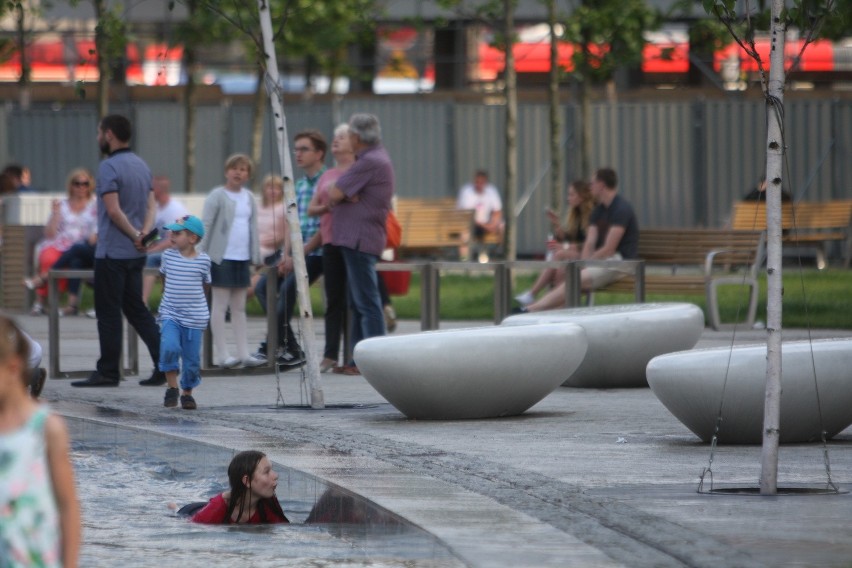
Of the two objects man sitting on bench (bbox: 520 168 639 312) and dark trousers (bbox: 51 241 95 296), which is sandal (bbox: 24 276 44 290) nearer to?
dark trousers (bbox: 51 241 95 296)

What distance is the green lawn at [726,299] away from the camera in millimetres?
18641

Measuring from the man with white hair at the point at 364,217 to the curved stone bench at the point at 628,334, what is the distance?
1.26m

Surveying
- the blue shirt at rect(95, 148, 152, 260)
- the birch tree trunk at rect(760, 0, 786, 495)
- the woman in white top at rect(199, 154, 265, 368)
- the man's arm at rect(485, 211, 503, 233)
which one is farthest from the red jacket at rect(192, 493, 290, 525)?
the man's arm at rect(485, 211, 503, 233)

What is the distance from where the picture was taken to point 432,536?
620 cm

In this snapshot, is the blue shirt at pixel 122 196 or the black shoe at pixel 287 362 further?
the black shoe at pixel 287 362

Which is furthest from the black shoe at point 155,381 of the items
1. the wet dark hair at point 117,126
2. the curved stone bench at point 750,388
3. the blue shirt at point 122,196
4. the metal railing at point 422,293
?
A: the curved stone bench at point 750,388

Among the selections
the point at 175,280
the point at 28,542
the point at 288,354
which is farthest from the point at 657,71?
the point at 28,542

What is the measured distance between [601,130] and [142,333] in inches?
744

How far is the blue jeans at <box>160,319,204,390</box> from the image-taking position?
11195 mm

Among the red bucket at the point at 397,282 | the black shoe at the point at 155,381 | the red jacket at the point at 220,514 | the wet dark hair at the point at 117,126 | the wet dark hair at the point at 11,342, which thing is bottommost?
the red jacket at the point at 220,514

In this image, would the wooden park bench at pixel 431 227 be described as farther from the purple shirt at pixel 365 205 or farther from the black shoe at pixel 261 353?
the purple shirt at pixel 365 205

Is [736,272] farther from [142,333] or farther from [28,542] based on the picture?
[28,542]

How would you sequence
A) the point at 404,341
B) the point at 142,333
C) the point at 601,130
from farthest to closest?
the point at 601,130
the point at 142,333
the point at 404,341

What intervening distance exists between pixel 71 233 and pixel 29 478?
1685 centimetres
